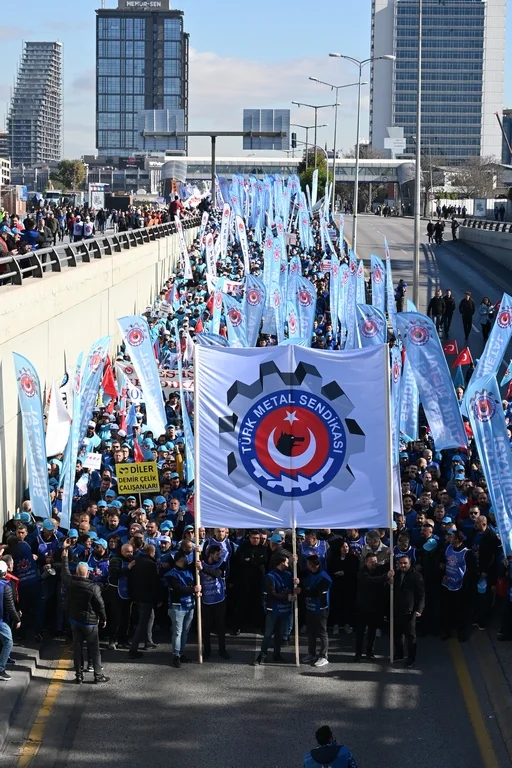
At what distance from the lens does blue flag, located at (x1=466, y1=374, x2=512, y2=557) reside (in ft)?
41.0

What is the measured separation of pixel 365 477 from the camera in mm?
11461

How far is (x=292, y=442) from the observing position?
37.6ft

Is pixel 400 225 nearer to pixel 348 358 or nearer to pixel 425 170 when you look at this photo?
pixel 425 170

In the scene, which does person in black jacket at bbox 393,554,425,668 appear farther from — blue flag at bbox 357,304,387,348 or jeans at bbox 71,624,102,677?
blue flag at bbox 357,304,387,348

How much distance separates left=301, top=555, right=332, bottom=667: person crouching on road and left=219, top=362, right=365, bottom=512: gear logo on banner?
61cm

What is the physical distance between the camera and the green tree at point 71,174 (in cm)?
17512

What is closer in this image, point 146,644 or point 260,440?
point 260,440

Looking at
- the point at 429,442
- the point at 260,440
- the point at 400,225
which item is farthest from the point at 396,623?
the point at 400,225

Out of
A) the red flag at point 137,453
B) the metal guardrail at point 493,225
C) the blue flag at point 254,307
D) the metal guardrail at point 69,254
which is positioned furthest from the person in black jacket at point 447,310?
the metal guardrail at point 493,225

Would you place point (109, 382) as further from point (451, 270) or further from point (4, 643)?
point (451, 270)

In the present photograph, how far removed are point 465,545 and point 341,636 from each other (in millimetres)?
1593

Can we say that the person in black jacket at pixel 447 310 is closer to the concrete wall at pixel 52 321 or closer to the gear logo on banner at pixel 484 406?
the concrete wall at pixel 52 321

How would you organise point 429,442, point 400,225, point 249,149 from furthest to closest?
point 249,149, point 400,225, point 429,442

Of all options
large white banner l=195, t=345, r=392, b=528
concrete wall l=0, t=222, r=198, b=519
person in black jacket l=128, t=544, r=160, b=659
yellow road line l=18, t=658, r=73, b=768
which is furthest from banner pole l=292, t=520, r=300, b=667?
concrete wall l=0, t=222, r=198, b=519
